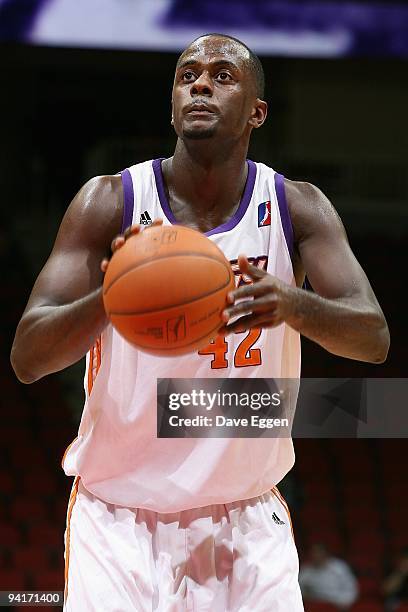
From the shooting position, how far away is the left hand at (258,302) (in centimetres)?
238

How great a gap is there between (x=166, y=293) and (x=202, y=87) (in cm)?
96

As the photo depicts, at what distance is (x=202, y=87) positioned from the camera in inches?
120

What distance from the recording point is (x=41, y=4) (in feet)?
28.4

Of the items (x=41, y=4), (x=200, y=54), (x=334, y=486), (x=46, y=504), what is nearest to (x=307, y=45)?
(x=41, y=4)

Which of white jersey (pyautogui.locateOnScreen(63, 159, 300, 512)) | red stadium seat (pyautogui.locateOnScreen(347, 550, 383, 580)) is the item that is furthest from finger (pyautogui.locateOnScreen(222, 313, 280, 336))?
red stadium seat (pyautogui.locateOnScreen(347, 550, 383, 580))

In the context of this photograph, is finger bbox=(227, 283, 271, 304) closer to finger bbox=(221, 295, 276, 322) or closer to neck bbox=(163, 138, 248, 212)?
finger bbox=(221, 295, 276, 322)

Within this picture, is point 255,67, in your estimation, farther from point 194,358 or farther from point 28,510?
point 28,510

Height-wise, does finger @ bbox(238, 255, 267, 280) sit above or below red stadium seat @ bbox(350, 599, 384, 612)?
above

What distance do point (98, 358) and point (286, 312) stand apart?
2.67 feet

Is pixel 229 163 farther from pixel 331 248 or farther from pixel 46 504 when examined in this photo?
pixel 46 504

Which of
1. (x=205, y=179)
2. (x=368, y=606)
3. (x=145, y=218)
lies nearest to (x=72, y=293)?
(x=145, y=218)

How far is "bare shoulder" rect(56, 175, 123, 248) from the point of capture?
2951 millimetres

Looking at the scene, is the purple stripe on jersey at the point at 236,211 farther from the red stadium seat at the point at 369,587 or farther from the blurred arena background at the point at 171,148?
the red stadium seat at the point at 369,587

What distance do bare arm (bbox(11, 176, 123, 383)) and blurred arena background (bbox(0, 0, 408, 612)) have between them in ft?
15.9
